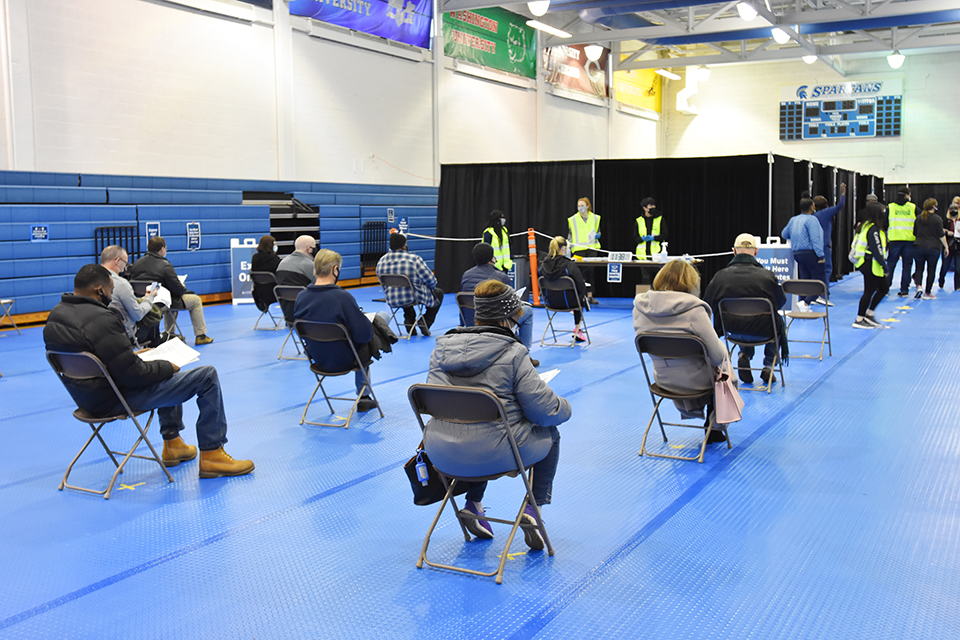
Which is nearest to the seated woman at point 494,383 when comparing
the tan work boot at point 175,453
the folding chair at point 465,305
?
the tan work boot at point 175,453

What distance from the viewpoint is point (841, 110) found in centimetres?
2181

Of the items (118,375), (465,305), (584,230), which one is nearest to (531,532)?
(118,375)

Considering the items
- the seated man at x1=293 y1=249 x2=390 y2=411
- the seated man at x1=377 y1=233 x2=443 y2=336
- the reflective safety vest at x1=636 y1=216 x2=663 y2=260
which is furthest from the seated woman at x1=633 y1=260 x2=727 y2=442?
the reflective safety vest at x1=636 y1=216 x2=663 y2=260

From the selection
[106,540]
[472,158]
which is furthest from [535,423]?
[472,158]

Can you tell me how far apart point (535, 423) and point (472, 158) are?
1417 cm

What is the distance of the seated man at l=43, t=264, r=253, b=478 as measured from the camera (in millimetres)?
3711

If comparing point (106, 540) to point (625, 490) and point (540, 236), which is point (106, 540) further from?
point (540, 236)

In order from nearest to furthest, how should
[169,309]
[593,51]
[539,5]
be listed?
1. [169,309]
2. [539,5]
3. [593,51]

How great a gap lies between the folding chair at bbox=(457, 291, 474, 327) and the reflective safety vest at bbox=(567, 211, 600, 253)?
4222mm

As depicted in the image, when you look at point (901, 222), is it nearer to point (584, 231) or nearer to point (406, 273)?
point (584, 231)

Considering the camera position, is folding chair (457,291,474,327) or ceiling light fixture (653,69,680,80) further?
ceiling light fixture (653,69,680,80)

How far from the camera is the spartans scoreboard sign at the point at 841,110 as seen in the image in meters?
21.4

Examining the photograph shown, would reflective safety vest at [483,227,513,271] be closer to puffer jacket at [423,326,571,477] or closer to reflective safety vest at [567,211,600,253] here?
reflective safety vest at [567,211,600,253]

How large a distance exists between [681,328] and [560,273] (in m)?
3.70
